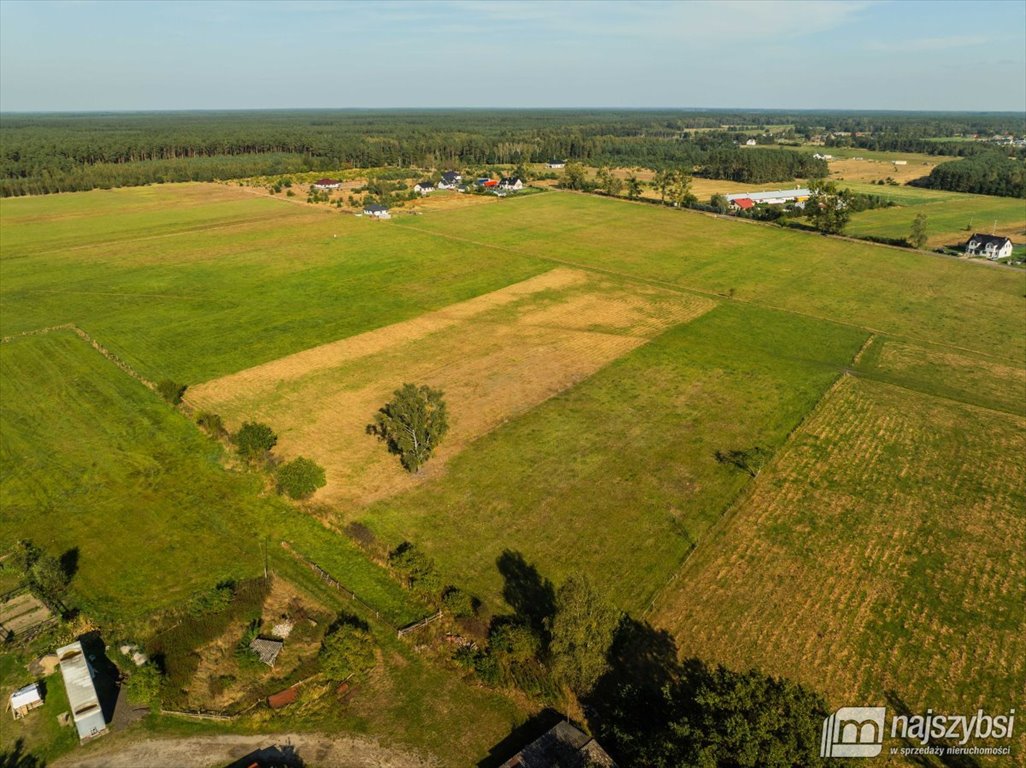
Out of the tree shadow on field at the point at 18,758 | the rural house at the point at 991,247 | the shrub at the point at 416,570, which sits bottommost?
the tree shadow on field at the point at 18,758

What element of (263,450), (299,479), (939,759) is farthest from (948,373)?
(263,450)

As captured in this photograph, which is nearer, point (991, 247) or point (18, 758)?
point (18, 758)

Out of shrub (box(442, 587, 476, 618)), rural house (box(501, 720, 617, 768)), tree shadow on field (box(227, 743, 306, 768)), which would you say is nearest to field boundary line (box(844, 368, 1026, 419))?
shrub (box(442, 587, 476, 618))

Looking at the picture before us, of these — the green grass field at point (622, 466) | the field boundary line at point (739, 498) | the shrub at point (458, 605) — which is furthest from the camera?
the field boundary line at point (739, 498)

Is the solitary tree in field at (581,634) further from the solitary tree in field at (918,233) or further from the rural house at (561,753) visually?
the solitary tree in field at (918,233)

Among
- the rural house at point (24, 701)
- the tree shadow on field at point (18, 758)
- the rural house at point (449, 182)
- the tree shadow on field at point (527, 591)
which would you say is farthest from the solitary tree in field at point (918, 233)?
the tree shadow on field at point (18, 758)

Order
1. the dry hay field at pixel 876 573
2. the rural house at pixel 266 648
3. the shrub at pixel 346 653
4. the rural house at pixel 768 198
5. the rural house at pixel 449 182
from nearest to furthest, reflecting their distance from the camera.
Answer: the shrub at pixel 346 653 → the dry hay field at pixel 876 573 → the rural house at pixel 266 648 → the rural house at pixel 768 198 → the rural house at pixel 449 182

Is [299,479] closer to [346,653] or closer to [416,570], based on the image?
[416,570]

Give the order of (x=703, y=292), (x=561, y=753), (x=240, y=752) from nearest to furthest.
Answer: (x=561, y=753), (x=240, y=752), (x=703, y=292)
